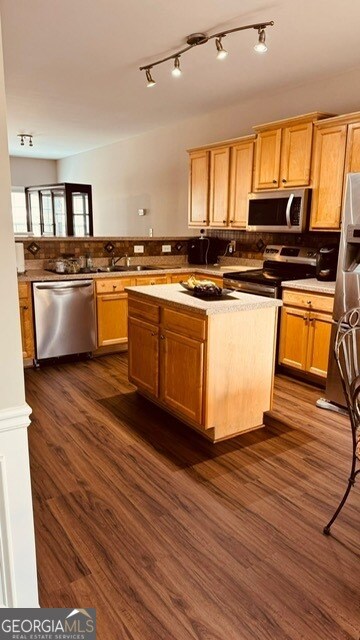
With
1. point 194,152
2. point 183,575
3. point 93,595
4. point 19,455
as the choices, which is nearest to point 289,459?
point 183,575

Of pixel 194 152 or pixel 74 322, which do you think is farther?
pixel 194 152

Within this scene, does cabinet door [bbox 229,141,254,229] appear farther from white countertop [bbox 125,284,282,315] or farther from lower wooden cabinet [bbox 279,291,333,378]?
white countertop [bbox 125,284,282,315]

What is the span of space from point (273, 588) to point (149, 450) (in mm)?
1188

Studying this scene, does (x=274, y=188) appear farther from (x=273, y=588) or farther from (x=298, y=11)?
(x=273, y=588)

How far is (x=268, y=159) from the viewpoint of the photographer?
427cm

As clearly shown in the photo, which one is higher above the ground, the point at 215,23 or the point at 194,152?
the point at 215,23

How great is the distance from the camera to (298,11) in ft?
9.11

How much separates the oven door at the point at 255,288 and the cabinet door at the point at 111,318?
1.13 m

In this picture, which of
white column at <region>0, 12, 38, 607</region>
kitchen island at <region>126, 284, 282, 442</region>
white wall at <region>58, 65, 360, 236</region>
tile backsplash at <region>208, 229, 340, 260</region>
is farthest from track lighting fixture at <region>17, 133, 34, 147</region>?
white column at <region>0, 12, 38, 607</region>

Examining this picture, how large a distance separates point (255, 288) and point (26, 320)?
2.17 m

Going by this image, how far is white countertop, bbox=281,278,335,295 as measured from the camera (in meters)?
3.52

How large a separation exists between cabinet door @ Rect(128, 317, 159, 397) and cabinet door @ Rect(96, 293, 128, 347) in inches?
44.7

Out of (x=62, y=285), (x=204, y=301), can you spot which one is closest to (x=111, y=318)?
(x=62, y=285)

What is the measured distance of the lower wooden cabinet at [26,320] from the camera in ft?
13.3
